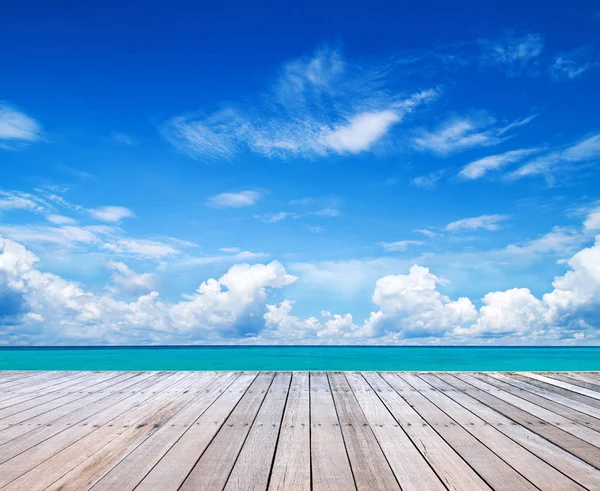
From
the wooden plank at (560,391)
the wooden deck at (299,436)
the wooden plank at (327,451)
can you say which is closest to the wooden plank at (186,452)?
the wooden deck at (299,436)

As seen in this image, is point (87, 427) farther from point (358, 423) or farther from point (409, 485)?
point (409, 485)

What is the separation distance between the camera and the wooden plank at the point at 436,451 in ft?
7.46

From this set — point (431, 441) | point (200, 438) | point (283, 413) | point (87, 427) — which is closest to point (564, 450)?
point (431, 441)

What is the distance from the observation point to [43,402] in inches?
174

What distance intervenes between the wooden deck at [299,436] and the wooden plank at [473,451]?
1cm

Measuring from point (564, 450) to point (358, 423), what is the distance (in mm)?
1361

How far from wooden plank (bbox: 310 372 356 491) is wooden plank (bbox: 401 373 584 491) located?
92cm

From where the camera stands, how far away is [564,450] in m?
2.84

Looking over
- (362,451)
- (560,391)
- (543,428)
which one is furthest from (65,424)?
(560,391)

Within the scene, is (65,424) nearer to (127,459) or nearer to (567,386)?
(127,459)

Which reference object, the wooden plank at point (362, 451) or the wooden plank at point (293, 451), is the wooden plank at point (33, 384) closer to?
the wooden plank at point (293, 451)

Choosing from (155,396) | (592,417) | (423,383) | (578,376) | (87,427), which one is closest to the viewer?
(87,427)

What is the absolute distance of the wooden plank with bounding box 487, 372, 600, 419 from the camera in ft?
13.5

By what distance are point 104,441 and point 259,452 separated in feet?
3.52
